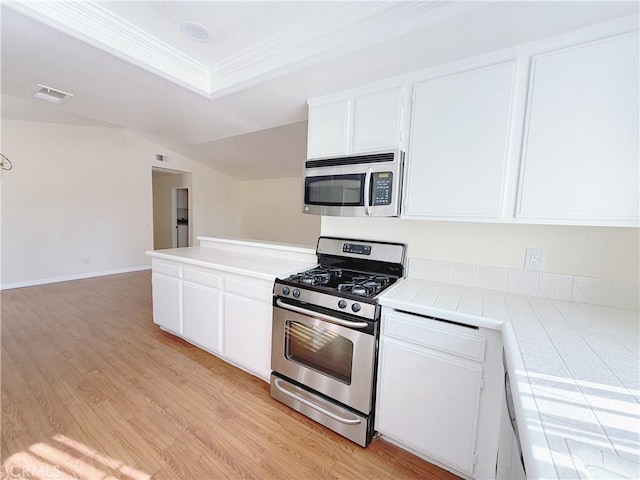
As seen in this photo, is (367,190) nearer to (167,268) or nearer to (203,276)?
(203,276)

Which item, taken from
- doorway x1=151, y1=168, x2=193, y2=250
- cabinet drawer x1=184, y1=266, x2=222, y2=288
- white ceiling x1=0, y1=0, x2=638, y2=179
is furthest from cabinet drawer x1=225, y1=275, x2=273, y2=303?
doorway x1=151, y1=168, x2=193, y2=250

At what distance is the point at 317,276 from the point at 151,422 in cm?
142

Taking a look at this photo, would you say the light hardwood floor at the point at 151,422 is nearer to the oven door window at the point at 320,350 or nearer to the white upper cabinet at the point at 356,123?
the oven door window at the point at 320,350

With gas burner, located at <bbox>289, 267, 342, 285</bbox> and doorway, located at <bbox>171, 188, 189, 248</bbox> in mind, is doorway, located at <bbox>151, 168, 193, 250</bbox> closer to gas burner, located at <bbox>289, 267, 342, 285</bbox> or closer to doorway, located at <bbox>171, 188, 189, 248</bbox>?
doorway, located at <bbox>171, 188, 189, 248</bbox>

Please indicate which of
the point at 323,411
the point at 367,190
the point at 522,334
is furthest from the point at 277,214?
the point at 522,334

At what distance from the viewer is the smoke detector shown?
273 cm

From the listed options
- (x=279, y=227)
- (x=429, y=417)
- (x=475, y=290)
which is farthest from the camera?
(x=279, y=227)

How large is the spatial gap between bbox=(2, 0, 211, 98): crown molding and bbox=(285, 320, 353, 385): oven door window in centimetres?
219

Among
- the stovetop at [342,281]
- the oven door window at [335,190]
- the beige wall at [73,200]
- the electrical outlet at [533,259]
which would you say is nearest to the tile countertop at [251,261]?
the stovetop at [342,281]

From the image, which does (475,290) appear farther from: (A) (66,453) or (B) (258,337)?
(A) (66,453)

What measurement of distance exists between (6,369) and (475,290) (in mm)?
3674

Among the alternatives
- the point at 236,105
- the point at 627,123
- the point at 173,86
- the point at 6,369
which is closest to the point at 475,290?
the point at 627,123

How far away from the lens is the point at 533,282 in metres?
1.69

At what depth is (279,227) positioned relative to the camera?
7320mm
